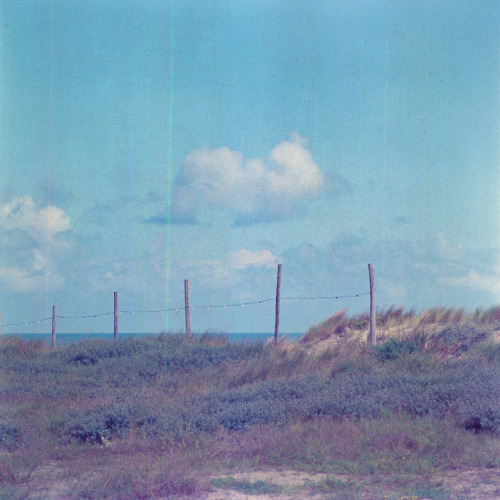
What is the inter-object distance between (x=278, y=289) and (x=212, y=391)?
9.54 meters

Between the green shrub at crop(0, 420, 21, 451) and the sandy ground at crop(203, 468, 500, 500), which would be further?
the green shrub at crop(0, 420, 21, 451)

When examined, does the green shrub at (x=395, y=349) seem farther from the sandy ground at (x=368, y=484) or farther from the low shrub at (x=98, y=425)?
the low shrub at (x=98, y=425)

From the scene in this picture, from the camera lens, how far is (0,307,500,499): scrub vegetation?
18.1ft

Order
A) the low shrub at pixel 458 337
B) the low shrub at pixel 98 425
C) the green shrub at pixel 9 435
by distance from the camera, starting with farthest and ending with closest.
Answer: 1. the low shrub at pixel 458 337
2. the low shrub at pixel 98 425
3. the green shrub at pixel 9 435

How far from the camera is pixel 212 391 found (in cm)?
1021

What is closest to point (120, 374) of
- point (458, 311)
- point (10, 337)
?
point (10, 337)

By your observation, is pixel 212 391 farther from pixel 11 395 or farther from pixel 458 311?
pixel 458 311

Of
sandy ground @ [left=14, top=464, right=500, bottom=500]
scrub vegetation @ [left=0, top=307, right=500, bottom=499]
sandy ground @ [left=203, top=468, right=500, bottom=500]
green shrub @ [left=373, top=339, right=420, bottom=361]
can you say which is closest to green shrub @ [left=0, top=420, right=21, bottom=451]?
scrub vegetation @ [left=0, top=307, right=500, bottom=499]

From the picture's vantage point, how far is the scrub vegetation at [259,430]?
18.1 ft

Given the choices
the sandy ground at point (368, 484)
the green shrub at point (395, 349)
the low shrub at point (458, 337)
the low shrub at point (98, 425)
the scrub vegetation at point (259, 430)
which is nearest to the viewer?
the sandy ground at point (368, 484)

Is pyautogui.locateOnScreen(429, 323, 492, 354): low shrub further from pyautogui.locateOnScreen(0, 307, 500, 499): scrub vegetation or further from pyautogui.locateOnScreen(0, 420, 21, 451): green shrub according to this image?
pyautogui.locateOnScreen(0, 420, 21, 451): green shrub

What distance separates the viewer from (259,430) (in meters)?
7.49

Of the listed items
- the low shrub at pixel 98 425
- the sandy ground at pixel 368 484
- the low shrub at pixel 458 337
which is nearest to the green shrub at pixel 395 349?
the low shrub at pixel 458 337

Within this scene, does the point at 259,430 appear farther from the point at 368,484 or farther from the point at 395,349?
the point at 395,349
